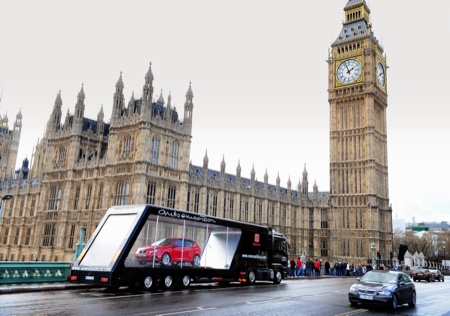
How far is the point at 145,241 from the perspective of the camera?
18.8 metres

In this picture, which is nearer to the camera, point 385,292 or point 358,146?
point 385,292

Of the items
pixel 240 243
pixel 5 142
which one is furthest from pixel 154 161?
pixel 5 142

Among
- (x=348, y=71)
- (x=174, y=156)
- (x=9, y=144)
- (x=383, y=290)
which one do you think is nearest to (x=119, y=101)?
(x=174, y=156)

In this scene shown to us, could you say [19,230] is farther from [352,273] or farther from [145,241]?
[145,241]

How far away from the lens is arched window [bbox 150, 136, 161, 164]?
46.0m

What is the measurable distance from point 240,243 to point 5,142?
113m

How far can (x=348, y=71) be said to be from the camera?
77.0 meters

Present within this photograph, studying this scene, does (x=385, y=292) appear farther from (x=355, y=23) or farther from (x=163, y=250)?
(x=355, y=23)

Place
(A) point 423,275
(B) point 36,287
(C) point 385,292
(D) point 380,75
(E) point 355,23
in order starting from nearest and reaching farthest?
(C) point 385,292, (B) point 36,287, (A) point 423,275, (D) point 380,75, (E) point 355,23

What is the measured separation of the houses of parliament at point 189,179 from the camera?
47.1 m

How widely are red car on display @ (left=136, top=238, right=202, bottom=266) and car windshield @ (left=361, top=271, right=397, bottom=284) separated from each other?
8.46 meters

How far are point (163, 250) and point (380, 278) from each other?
9702 millimetres

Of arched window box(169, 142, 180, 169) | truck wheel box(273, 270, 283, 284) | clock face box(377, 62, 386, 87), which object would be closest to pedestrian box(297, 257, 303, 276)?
truck wheel box(273, 270, 283, 284)

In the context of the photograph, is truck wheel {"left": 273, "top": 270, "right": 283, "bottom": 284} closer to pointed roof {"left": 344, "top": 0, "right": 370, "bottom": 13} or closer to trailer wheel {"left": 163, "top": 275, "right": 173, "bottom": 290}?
trailer wheel {"left": 163, "top": 275, "right": 173, "bottom": 290}
